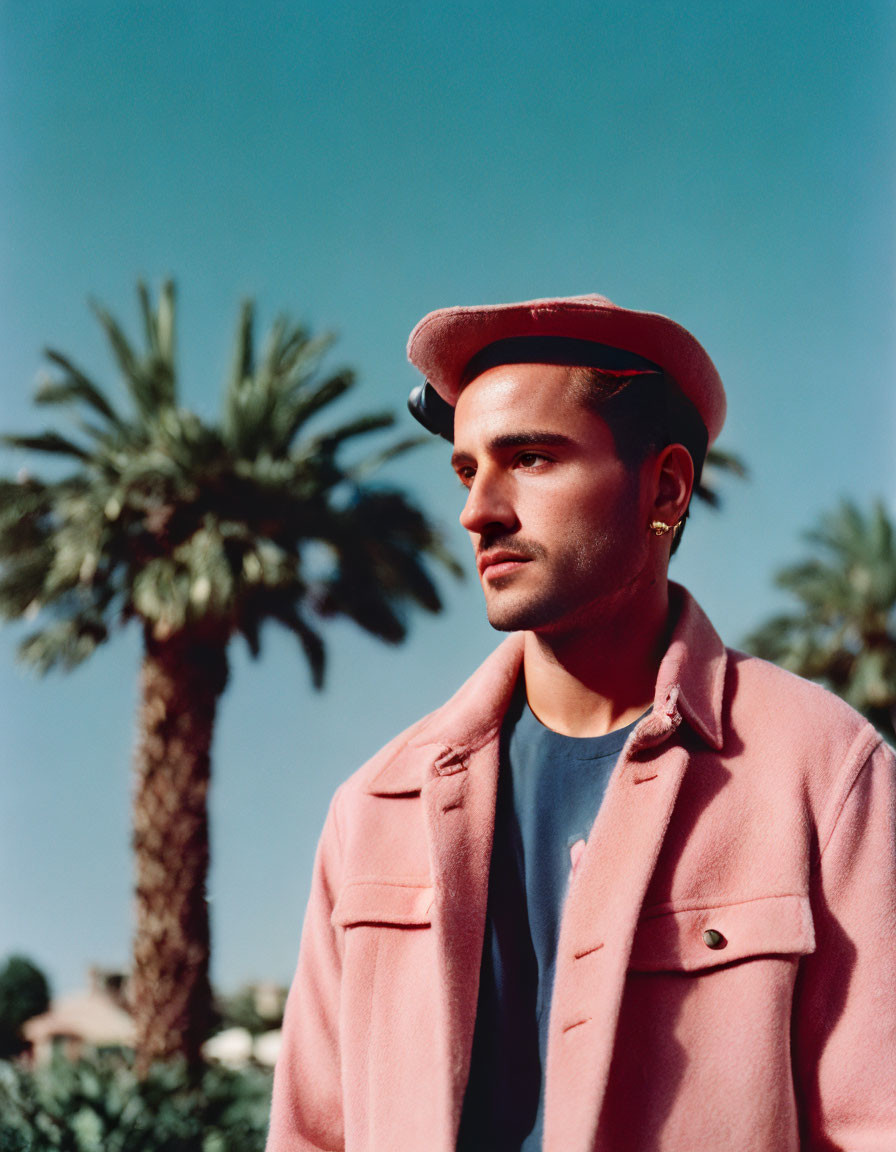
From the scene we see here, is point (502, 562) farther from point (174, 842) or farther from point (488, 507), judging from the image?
point (174, 842)

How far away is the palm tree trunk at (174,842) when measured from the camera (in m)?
13.7

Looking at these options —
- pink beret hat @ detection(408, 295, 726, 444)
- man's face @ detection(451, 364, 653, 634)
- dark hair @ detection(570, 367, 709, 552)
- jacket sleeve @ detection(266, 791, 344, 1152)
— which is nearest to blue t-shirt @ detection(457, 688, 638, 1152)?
man's face @ detection(451, 364, 653, 634)

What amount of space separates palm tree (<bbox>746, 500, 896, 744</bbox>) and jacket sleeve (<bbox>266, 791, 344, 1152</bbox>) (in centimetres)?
1719

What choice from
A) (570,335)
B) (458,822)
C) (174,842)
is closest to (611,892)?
(458,822)

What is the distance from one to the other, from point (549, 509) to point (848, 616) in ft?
60.2

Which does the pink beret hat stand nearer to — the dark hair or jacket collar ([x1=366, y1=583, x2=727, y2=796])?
the dark hair

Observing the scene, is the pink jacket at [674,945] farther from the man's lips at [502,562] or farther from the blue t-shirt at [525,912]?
the man's lips at [502,562]

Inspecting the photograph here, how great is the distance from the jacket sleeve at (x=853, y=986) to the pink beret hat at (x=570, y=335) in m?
0.85

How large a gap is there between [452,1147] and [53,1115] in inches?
414

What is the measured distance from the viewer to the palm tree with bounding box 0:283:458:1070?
13.9 metres

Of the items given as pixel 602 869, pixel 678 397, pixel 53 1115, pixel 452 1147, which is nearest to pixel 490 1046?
pixel 452 1147

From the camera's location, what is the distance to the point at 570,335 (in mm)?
2572

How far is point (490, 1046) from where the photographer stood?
2.36m

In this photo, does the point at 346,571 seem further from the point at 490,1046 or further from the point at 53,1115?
the point at 490,1046
